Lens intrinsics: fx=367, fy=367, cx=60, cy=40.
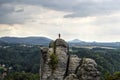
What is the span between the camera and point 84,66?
46125mm

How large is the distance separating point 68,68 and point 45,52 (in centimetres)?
385

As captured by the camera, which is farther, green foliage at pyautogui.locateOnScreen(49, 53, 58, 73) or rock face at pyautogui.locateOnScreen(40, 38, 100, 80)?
green foliage at pyautogui.locateOnScreen(49, 53, 58, 73)

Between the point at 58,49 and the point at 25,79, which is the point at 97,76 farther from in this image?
the point at 25,79

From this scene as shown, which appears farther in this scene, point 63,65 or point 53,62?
point 63,65

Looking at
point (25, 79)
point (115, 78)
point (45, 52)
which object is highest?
point (45, 52)

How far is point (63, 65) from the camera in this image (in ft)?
157

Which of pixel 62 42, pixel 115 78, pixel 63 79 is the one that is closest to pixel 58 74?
pixel 63 79

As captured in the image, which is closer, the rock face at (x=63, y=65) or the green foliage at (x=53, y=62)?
the rock face at (x=63, y=65)

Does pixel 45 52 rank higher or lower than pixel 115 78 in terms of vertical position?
higher

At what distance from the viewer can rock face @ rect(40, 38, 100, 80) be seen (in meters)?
45.8

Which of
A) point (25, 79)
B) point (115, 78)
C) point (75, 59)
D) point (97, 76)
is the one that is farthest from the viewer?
point (25, 79)

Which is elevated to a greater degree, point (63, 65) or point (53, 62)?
point (53, 62)

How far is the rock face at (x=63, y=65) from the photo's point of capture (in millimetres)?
45844

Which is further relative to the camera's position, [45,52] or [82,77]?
[45,52]
